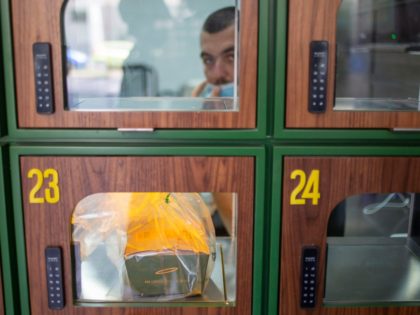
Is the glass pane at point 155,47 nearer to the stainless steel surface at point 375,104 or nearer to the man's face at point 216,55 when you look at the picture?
the man's face at point 216,55

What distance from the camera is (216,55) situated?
1.84 m

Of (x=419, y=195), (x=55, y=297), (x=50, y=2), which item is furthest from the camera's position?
(x=419, y=195)

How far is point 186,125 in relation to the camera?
1042mm

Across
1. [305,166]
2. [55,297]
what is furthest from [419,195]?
[55,297]

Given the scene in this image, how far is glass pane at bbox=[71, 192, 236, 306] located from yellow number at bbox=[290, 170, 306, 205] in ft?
0.51

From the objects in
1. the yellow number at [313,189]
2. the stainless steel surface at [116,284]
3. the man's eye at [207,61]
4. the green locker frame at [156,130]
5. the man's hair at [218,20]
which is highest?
the man's hair at [218,20]

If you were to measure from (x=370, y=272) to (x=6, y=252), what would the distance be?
0.93m

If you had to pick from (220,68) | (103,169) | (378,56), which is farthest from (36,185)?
(378,56)

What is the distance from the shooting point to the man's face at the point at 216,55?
5.32 feet

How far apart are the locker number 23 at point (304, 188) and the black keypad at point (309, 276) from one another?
0.11m

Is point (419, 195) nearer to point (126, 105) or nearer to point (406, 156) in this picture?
point (406, 156)

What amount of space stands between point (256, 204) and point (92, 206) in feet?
1.41

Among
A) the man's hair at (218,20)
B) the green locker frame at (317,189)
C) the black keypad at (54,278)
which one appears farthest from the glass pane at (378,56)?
the black keypad at (54,278)

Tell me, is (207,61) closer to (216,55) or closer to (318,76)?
(216,55)
